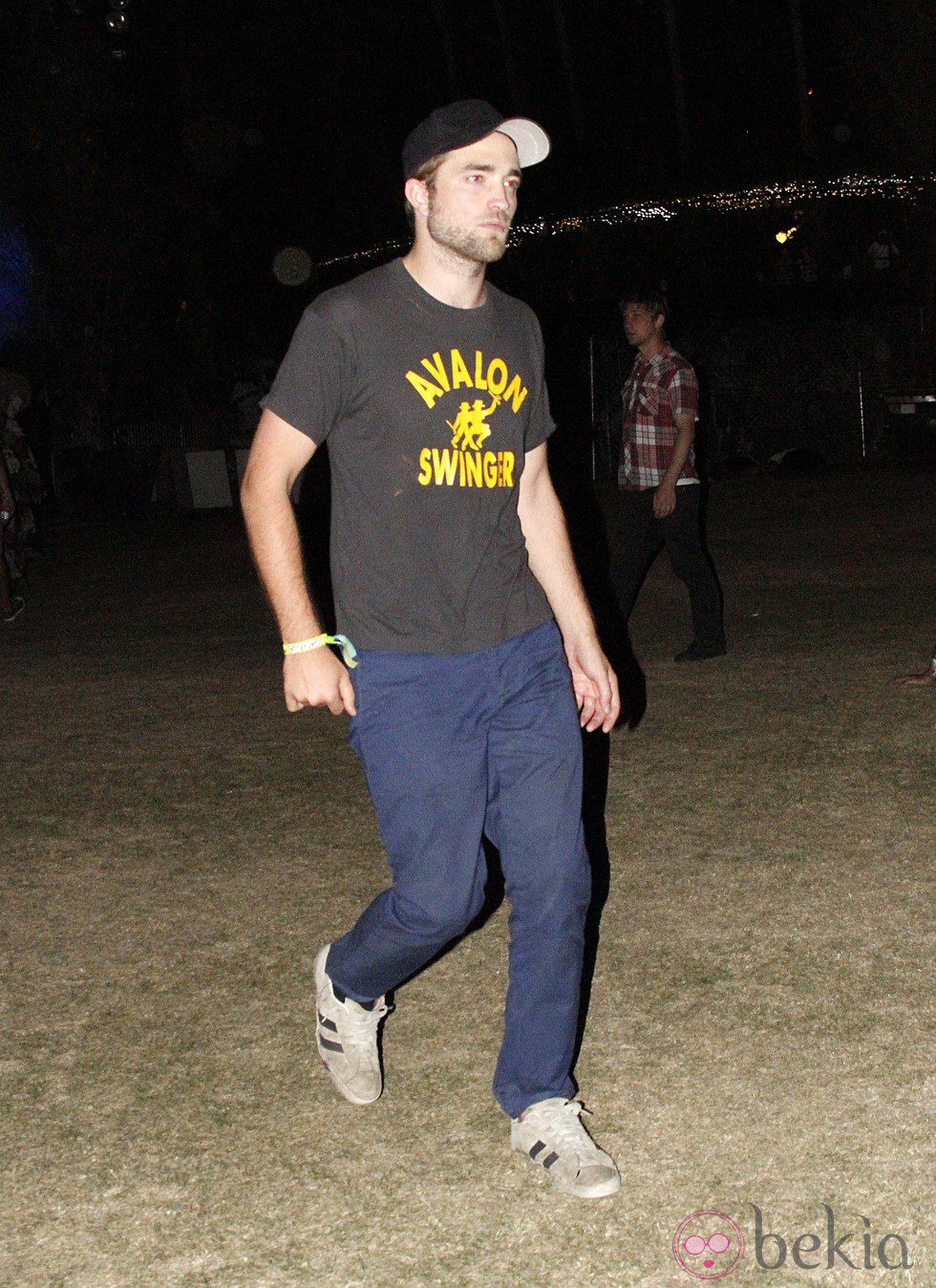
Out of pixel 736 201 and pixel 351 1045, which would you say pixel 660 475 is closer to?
pixel 351 1045

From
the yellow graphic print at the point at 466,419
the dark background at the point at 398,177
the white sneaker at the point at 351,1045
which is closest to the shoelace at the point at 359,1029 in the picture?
the white sneaker at the point at 351,1045

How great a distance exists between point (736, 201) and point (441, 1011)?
28.7 metres

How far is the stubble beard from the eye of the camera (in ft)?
10.7

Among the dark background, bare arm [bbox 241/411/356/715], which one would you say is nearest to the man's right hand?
bare arm [bbox 241/411/356/715]

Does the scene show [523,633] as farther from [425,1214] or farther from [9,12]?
[9,12]

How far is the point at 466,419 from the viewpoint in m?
3.31

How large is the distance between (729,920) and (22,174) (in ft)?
79.6

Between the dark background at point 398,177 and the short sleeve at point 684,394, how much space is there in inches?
597

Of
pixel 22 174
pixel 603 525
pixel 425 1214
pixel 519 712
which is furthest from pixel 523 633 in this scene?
pixel 22 174

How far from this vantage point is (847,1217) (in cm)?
305

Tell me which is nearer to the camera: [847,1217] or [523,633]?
[847,1217]

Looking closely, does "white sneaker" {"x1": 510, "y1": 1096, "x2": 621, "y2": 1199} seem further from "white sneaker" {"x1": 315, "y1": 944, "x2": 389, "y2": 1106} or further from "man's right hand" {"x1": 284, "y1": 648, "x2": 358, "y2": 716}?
"man's right hand" {"x1": 284, "y1": 648, "x2": 358, "y2": 716}

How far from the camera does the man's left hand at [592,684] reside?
12.1 ft

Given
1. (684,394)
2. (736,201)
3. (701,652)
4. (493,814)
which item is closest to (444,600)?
(493,814)
